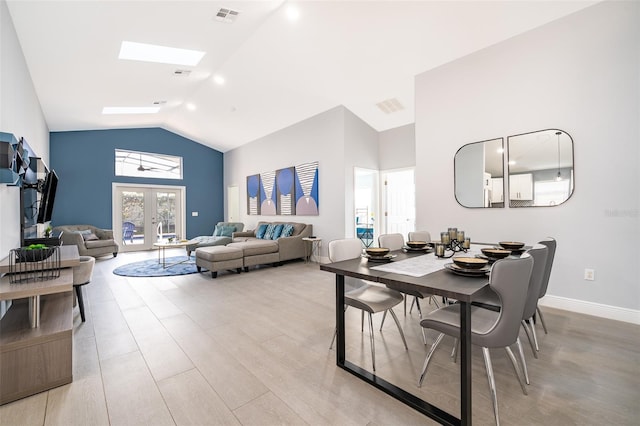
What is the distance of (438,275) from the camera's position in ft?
5.77

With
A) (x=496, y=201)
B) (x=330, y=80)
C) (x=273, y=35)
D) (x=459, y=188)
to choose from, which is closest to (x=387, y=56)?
(x=330, y=80)

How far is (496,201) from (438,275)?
257 cm

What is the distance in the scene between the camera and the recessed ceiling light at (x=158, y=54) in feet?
13.3

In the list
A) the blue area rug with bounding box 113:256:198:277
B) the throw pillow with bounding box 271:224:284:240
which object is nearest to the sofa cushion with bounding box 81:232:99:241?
the blue area rug with bounding box 113:256:198:277

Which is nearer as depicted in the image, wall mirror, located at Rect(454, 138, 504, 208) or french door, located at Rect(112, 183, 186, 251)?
wall mirror, located at Rect(454, 138, 504, 208)

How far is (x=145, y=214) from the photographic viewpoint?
852 cm

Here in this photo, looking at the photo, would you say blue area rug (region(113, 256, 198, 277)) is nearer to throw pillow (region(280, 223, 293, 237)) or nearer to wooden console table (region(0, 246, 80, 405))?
throw pillow (region(280, 223, 293, 237))

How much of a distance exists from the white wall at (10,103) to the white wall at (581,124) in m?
5.15

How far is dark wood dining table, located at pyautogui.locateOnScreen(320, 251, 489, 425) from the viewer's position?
1441 mm

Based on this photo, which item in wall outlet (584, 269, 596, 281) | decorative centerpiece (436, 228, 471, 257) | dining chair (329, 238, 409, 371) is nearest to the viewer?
dining chair (329, 238, 409, 371)

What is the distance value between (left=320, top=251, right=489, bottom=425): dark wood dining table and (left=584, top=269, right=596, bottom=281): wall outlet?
7.68 feet

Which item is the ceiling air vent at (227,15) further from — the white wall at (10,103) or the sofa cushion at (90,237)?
the sofa cushion at (90,237)

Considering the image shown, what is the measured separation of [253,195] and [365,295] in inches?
262

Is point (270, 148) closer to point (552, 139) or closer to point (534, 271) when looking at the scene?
point (552, 139)
